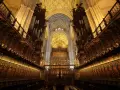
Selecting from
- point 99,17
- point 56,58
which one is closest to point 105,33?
point 99,17

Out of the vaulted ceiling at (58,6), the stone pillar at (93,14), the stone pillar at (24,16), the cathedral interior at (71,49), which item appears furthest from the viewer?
the vaulted ceiling at (58,6)

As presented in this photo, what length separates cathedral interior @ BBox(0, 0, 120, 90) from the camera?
7.04 metres

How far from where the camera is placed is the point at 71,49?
27844 mm

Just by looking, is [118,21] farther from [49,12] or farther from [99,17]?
[49,12]

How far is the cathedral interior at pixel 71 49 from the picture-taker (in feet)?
23.1

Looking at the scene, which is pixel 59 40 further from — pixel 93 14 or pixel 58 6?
pixel 93 14

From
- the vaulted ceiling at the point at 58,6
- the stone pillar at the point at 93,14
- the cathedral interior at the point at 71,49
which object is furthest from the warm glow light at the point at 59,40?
the stone pillar at the point at 93,14

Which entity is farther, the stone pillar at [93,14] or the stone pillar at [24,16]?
the stone pillar at [93,14]

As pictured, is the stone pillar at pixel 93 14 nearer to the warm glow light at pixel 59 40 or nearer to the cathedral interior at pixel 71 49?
the cathedral interior at pixel 71 49

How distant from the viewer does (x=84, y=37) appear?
1605cm

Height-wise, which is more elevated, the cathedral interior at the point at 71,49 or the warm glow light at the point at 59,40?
the warm glow light at the point at 59,40

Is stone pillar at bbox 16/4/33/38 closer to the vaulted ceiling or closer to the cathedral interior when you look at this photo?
the cathedral interior

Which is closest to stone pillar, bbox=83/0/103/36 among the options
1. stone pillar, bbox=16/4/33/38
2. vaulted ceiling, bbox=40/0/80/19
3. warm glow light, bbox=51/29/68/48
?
stone pillar, bbox=16/4/33/38

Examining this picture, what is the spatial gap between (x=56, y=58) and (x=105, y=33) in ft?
84.7
